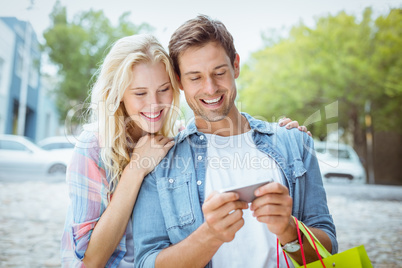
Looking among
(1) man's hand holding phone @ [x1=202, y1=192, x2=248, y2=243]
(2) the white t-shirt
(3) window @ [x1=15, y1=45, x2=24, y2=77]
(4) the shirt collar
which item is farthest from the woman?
(3) window @ [x1=15, y1=45, x2=24, y2=77]

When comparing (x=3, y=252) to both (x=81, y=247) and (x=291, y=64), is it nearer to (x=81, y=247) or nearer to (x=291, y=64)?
(x=81, y=247)

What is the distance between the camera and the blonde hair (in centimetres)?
204

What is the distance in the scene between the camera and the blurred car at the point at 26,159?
10758 mm

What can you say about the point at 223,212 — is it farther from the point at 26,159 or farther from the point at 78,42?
the point at 78,42

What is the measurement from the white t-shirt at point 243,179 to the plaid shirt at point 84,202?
571 mm

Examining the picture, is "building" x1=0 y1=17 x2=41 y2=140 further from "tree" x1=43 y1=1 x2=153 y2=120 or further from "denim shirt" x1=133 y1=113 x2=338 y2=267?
"denim shirt" x1=133 y1=113 x2=338 y2=267

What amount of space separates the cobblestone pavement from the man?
351 cm

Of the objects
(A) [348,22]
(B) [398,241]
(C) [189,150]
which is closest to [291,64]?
(A) [348,22]

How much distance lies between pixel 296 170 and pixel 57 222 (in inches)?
236

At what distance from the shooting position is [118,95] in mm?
2123

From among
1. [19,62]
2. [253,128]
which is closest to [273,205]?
[253,128]

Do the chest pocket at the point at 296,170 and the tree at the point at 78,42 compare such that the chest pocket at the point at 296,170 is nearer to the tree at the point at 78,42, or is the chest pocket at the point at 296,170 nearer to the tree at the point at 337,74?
the tree at the point at 337,74

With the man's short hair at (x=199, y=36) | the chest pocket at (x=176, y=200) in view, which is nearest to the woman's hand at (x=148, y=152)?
the chest pocket at (x=176, y=200)

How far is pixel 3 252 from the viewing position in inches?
198
